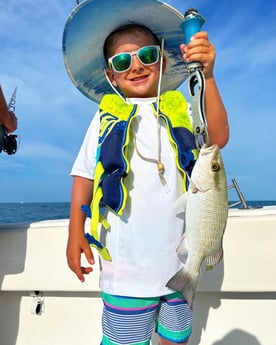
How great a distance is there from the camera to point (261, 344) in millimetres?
2334

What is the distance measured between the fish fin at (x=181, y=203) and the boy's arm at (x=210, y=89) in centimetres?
25

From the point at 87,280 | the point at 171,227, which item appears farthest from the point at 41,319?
the point at 171,227

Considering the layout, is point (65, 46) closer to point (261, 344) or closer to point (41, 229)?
point (41, 229)

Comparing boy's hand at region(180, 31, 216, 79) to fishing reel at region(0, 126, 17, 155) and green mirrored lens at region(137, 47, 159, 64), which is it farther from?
fishing reel at region(0, 126, 17, 155)

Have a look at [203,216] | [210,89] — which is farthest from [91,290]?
[210,89]

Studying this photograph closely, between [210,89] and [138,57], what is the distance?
1.39 ft

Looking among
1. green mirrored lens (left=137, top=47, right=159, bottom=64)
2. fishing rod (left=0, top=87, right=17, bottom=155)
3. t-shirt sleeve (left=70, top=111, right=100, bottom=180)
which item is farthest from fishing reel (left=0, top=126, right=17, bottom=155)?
green mirrored lens (left=137, top=47, right=159, bottom=64)

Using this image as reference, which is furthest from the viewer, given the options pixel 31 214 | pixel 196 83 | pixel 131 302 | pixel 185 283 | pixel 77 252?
pixel 31 214

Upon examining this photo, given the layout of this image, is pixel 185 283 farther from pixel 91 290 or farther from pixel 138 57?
pixel 91 290

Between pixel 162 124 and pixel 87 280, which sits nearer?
pixel 162 124

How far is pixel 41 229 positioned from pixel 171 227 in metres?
1.25

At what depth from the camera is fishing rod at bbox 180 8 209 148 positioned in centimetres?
125

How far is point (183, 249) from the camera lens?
1467 millimetres

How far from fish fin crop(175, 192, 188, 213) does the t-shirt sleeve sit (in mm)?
414
